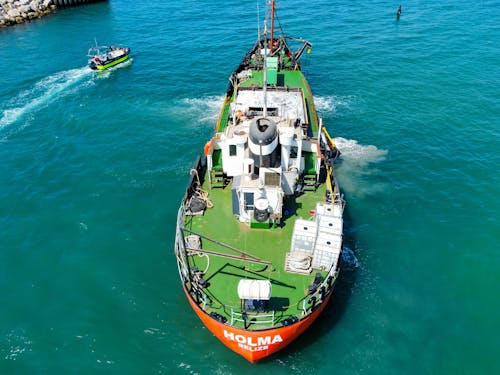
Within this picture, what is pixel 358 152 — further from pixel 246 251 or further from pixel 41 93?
pixel 41 93

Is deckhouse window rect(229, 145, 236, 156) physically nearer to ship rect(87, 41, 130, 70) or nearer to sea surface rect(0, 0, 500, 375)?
sea surface rect(0, 0, 500, 375)

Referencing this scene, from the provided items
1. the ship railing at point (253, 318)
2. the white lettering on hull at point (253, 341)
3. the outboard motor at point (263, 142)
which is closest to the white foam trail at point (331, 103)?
the outboard motor at point (263, 142)

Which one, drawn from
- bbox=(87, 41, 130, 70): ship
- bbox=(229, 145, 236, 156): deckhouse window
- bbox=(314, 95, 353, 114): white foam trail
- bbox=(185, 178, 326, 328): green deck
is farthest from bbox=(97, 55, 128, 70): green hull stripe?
bbox=(229, 145, 236, 156): deckhouse window

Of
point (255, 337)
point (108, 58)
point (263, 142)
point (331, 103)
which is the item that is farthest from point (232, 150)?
point (108, 58)

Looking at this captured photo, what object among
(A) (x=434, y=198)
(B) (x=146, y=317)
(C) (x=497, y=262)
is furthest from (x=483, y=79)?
(B) (x=146, y=317)

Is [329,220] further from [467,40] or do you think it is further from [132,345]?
[467,40]

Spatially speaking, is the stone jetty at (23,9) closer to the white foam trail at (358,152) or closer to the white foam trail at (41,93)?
the white foam trail at (41,93)
